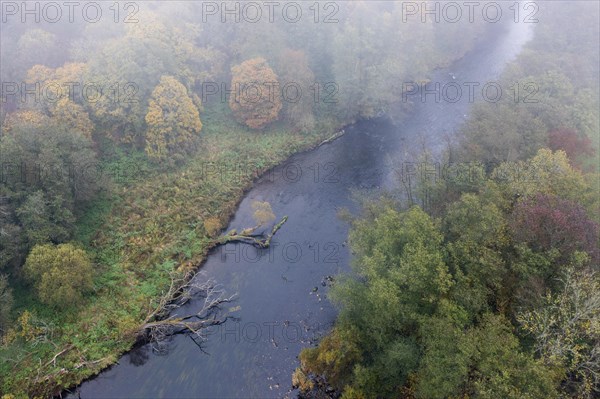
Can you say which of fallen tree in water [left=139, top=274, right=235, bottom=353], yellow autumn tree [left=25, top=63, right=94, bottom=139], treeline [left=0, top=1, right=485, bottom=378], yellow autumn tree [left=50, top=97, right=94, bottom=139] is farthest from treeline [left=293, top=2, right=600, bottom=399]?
yellow autumn tree [left=25, top=63, right=94, bottom=139]

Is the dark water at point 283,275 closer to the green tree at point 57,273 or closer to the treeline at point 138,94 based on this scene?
the treeline at point 138,94

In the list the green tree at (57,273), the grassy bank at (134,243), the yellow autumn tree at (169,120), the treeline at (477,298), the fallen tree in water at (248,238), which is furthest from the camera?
the yellow autumn tree at (169,120)

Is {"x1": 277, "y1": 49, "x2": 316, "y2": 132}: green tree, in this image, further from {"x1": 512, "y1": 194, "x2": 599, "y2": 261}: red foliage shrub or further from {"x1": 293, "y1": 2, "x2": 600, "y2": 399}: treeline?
{"x1": 512, "y1": 194, "x2": 599, "y2": 261}: red foliage shrub

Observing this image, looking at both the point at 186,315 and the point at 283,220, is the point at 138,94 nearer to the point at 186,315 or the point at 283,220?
the point at 283,220

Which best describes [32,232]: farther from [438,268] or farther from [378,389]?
[438,268]

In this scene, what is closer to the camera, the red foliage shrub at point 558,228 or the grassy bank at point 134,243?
the red foliage shrub at point 558,228

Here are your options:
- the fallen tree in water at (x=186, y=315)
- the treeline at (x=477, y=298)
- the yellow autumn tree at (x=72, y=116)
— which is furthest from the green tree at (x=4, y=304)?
the treeline at (x=477, y=298)
